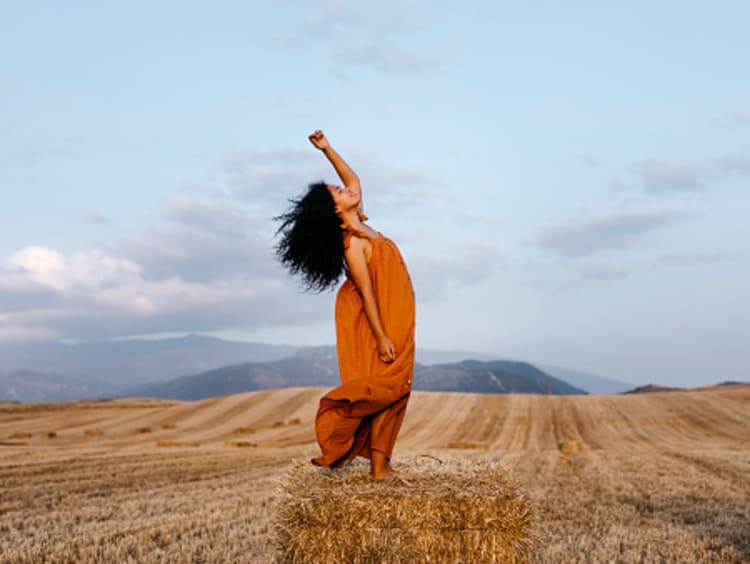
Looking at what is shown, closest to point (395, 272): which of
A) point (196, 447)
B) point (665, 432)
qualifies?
point (196, 447)

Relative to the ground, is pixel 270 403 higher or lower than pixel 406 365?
lower

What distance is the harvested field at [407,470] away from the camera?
7.20 meters

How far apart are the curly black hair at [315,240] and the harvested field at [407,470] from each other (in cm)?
160

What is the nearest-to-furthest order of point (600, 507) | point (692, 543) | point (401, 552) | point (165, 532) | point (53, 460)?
1. point (401, 552)
2. point (692, 543)
3. point (165, 532)
4. point (600, 507)
5. point (53, 460)

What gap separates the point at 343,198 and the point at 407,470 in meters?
2.27

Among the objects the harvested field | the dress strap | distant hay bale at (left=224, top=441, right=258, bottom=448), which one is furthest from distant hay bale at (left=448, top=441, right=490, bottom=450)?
the dress strap

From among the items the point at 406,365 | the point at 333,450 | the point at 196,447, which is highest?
the point at 406,365

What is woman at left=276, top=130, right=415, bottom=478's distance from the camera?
5.42m

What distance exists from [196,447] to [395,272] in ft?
62.5

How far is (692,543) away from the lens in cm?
736

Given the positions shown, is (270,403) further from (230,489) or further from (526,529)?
(526,529)

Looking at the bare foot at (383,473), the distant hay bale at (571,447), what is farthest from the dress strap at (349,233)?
the distant hay bale at (571,447)

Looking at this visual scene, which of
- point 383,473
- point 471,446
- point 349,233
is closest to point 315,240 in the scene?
point 349,233

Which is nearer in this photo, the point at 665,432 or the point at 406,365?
the point at 406,365
